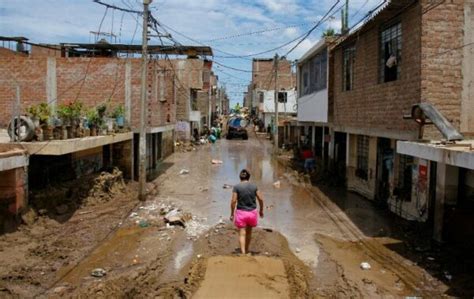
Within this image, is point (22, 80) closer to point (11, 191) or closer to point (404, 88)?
point (11, 191)

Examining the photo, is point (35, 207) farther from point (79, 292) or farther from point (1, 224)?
point (79, 292)

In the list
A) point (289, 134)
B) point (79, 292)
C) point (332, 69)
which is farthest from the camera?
point (289, 134)

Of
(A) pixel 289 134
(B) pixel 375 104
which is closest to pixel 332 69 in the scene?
(B) pixel 375 104

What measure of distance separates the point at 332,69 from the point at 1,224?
14535 mm

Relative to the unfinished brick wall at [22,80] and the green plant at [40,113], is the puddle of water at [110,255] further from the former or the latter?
the unfinished brick wall at [22,80]

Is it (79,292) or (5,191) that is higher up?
(5,191)

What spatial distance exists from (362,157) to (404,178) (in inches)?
165

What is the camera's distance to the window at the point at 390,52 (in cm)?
1330

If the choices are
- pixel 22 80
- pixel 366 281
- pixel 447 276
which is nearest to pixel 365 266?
pixel 366 281

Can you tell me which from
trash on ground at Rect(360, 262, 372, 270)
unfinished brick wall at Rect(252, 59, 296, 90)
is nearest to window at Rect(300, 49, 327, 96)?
trash on ground at Rect(360, 262, 372, 270)

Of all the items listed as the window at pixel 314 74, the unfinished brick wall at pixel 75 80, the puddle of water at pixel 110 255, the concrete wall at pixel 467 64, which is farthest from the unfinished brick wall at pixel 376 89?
the unfinished brick wall at pixel 75 80

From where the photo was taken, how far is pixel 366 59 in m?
15.7

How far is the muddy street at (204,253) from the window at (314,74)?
22.1ft

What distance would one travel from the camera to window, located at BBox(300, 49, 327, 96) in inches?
852
